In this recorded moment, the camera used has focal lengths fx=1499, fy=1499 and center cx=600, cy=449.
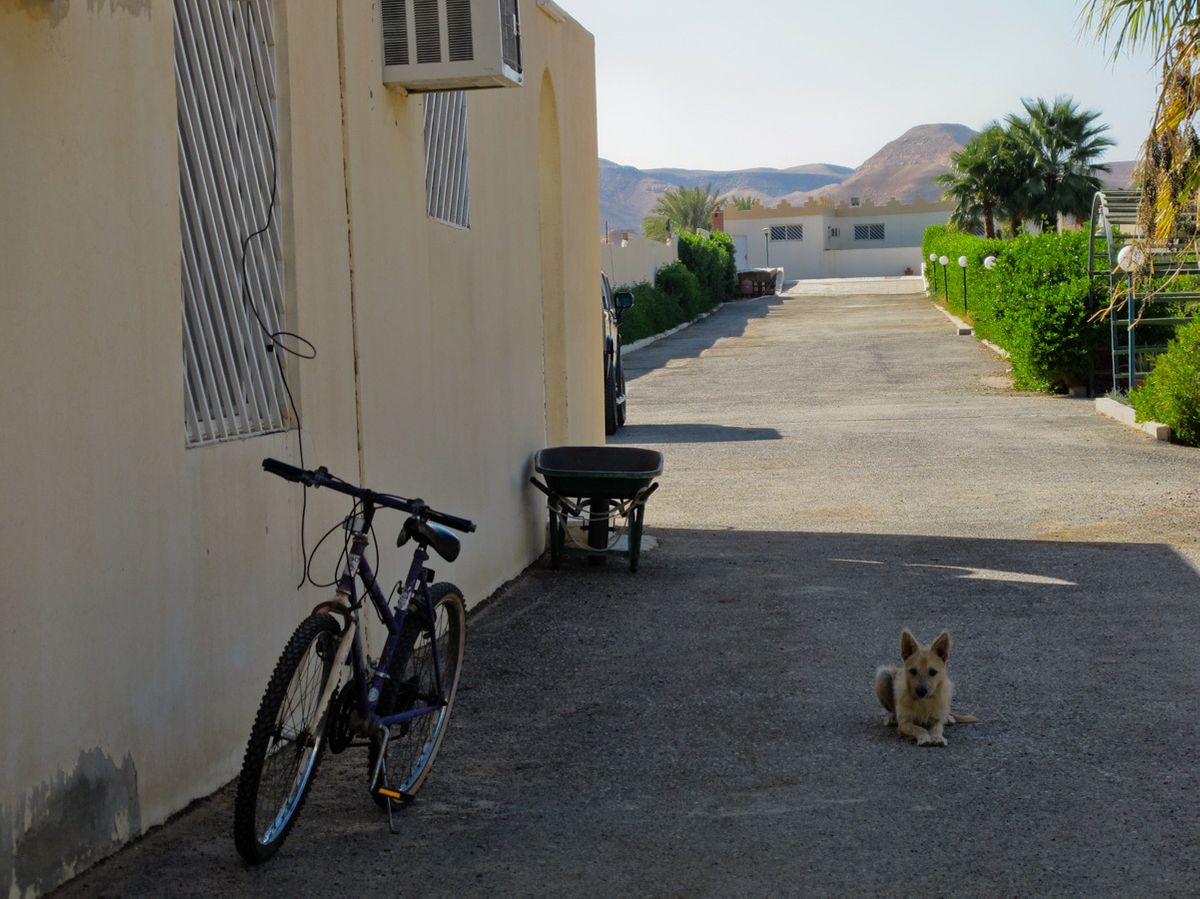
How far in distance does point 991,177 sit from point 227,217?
55358 millimetres

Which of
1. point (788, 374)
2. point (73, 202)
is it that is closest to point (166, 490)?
point (73, 202)

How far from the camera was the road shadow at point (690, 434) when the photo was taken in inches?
781

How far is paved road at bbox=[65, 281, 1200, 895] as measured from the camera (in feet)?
15.0

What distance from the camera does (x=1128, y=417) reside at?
63.8ft

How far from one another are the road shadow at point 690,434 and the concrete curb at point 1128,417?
4.46 meters

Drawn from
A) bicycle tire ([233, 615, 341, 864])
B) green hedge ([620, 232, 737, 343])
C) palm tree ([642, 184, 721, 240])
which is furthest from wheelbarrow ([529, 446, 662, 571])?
palm tree ([642, 184, 721, 240])

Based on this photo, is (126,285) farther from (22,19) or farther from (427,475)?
(427,475)

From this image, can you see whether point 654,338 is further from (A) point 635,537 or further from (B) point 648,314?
(A) point 635,537

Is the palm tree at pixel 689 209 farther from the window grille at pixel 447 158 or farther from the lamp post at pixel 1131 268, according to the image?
the window grille at pixel 447 158

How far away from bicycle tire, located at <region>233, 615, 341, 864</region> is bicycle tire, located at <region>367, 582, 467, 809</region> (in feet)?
1.02

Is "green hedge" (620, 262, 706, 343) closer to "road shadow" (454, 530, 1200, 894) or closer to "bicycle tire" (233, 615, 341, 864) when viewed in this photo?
"road shadow" (454, 530, 1200, 894)

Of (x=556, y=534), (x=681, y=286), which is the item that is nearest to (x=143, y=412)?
(x=556, y=534)

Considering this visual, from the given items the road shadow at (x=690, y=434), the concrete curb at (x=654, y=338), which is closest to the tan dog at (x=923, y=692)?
the road shadow at (x=690, y=434)

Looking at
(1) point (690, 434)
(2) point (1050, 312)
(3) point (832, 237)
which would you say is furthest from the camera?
(3) point (832, 237)
